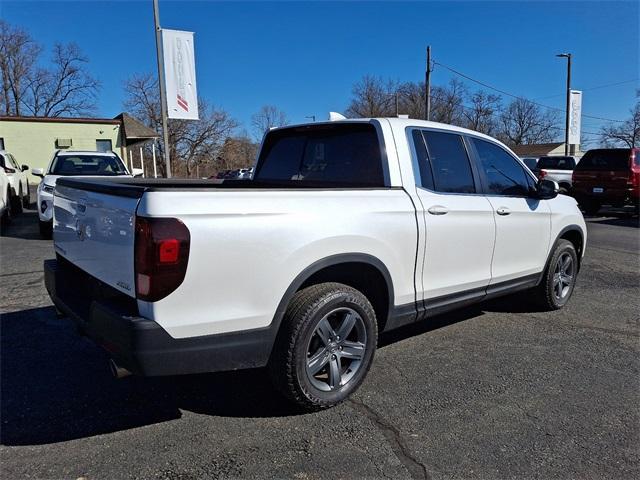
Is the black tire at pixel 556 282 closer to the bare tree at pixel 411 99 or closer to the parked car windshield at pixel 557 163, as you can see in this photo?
the parked car windshield at pixel 557 163

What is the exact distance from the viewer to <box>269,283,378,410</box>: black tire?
9.19ft

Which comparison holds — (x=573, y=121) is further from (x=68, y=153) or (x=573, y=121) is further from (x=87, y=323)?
(x=87, y=323)

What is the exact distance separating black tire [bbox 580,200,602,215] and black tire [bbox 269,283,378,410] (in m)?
14.1

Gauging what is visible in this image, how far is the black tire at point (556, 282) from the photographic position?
497 cm

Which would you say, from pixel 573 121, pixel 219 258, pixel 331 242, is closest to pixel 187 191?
pixel 219 258

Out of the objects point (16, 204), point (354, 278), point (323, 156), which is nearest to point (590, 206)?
point (323, 156)

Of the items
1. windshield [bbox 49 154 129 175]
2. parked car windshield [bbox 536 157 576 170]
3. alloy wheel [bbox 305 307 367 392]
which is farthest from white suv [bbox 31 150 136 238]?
parked car windshield [bbox 536 157 576 170]

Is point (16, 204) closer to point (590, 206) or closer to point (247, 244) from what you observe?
point (247, 244)

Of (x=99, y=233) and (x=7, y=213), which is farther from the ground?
(x=99, y=233)

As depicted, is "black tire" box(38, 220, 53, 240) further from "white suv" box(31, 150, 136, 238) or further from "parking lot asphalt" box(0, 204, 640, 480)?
"parking lot asphalt" box(0, 204, 640, 480)

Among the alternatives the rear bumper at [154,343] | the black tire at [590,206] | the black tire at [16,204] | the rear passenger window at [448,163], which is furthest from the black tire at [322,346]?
the black tire at [590,206]

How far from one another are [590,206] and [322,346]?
48.0ft

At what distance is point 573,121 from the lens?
30.5 meters

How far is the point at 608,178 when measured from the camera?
13.9 metres
